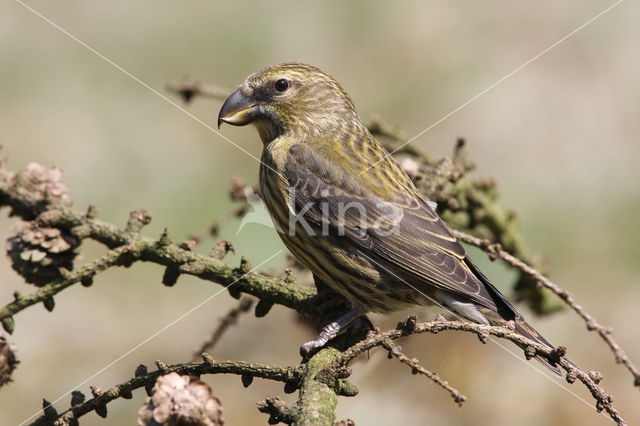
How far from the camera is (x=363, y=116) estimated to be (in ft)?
23.5

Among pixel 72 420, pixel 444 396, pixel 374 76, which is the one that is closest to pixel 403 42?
pixel 374 76

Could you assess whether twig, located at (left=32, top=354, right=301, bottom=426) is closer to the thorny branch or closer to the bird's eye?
the thorny branch

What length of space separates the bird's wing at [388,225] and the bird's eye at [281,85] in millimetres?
437

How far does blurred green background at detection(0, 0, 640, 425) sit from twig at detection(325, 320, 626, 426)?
189 centimetres

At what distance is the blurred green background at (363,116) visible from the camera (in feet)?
15.3

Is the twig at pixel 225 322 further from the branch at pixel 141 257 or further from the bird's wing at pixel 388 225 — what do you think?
the bird's wing at pixel 388 225

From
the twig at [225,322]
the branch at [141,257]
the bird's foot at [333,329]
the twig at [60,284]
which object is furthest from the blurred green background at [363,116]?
the twig at [60,284]

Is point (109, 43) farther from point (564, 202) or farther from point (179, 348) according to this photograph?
point (564, 202)

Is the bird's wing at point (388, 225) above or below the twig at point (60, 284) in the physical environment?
above

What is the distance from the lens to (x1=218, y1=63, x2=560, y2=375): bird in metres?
3.58

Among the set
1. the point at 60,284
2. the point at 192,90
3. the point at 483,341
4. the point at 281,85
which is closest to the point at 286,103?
the point at 281,85

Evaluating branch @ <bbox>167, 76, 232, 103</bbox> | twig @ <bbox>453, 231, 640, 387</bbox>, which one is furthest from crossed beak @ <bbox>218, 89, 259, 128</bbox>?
twig @ <bbox>453, 231, 640, 387</bbox>

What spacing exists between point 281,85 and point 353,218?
2.80ft

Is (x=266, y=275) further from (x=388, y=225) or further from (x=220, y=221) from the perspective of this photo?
(x=388, y=225)
